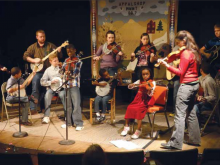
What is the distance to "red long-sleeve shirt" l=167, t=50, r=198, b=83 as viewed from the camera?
359 centimetres

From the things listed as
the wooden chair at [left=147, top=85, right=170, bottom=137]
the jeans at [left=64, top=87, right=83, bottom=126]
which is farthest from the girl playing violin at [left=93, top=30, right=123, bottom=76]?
the wooden chair at [left=147, top=85, right=170, bottom=137]

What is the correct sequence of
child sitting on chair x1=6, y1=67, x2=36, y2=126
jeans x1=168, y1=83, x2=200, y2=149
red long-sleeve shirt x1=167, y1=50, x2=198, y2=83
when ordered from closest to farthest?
red long-sleeve shirt x1=167, y1=50, x2=198, y2=83 < jeans x1=168, y1=83, x2=200, y2=149 < child sitting on chair x1=6, y1=67, x2=36, y2=126

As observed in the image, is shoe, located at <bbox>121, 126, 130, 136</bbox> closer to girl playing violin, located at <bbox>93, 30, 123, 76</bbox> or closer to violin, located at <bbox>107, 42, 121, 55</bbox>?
girl playing violin, located at <bbox>93, 30, 123, 76</bbox>

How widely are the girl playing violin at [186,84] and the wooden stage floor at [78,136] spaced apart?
295 millimetres

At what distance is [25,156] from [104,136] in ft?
7.26

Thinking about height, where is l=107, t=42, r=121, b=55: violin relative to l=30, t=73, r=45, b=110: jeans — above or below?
above

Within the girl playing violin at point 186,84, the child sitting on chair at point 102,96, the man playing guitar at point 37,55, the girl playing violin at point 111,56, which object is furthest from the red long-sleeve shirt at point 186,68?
the man playing guitar at point 37,55

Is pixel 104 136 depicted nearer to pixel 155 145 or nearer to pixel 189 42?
pixel 155 145

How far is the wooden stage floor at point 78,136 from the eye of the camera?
4.04 m

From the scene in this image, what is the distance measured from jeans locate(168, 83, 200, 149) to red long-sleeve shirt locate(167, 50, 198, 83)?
0.35 feet

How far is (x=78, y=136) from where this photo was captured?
4.50 m

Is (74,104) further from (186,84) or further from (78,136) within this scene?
(186,84)

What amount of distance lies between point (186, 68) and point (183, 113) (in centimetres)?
61

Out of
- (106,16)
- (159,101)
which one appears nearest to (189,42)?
(159,101)
